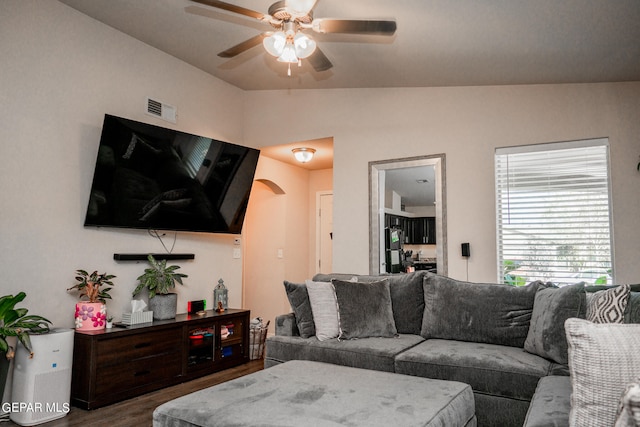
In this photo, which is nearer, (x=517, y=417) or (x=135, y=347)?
(x=517, y=417)

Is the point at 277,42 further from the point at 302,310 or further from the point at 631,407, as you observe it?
the point at 631,407

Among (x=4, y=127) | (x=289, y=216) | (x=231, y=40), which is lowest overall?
(x=289, y=216)

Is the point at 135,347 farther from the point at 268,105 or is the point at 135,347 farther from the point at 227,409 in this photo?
the point at 268,105

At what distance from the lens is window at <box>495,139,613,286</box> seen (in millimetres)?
3729

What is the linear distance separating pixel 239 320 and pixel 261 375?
2432mm

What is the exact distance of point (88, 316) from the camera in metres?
3.47

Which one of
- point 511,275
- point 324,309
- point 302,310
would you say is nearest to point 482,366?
point 324,309

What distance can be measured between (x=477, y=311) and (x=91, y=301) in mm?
3024

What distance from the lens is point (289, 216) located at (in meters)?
6.41

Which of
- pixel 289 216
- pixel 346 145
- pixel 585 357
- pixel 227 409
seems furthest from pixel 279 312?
pixel 585 357

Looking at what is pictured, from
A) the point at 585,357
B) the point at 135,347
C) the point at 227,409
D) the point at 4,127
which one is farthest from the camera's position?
the point at 135,347

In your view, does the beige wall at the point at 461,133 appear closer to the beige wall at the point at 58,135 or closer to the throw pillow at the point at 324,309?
the throw pillow at the point at 324,309

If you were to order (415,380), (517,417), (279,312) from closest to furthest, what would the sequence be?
(415,380)
(517,417)
(279,312)

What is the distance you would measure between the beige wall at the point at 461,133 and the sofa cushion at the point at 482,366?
1296mm
